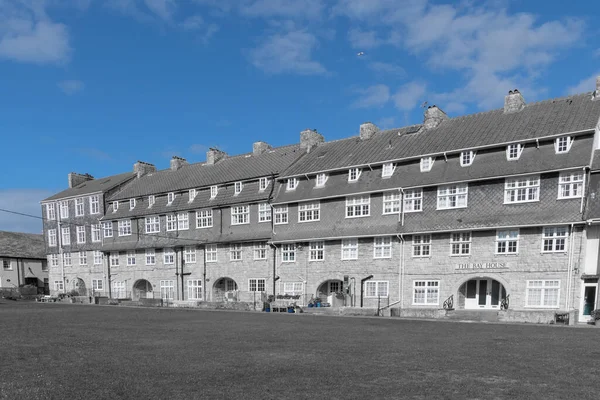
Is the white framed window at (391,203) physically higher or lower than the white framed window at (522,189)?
higher

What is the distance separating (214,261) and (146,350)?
28.5 meters

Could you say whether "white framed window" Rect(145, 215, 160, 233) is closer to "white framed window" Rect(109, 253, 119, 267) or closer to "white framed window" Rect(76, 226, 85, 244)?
"white framed window" Rect(109, 253, 119, 267)

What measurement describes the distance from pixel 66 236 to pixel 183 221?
20.9m

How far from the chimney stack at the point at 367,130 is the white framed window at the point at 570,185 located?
644 inches

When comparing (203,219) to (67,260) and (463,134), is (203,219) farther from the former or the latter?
(463,134)

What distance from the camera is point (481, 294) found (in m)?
30.5

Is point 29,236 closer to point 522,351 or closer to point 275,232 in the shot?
point 275,232

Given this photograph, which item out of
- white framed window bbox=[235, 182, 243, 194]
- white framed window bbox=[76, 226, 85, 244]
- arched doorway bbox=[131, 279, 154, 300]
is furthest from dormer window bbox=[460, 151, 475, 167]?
white framed window bbox=[76, 226, 85, 244]

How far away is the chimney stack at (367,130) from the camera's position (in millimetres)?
38594

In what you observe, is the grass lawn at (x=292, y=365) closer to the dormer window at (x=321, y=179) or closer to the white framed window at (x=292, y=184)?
the dormer window at (x=321, y=179)

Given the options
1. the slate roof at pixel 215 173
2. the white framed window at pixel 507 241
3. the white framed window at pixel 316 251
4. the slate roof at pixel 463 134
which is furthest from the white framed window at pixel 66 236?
the white framed window at pixel 507 241

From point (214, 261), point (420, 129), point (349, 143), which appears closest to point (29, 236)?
point (214, 261)

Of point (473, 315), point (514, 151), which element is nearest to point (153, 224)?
point (473, 315)

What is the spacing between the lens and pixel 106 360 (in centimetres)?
1152
